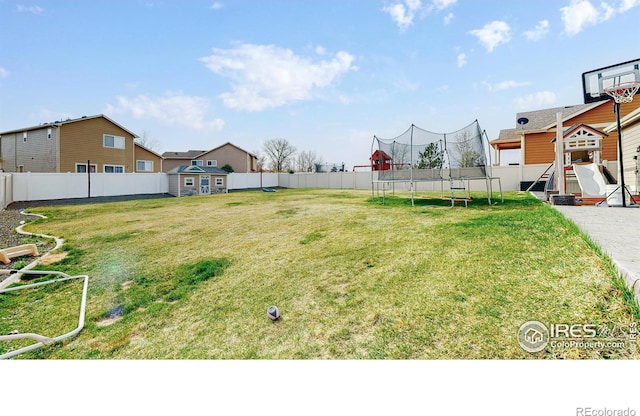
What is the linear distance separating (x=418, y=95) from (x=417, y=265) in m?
2.61

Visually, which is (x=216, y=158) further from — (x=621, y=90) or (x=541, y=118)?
(x=621, y=90)

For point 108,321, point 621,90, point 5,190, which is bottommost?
point 108,321

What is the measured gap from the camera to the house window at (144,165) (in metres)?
14.0

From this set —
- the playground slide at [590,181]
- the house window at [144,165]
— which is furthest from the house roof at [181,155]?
the playground slide at [590,181]

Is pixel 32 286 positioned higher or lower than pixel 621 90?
lower

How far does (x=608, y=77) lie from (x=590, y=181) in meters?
2.34

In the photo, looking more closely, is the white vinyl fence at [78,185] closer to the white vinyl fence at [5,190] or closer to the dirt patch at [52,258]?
the white vinyl fence at [5,190]

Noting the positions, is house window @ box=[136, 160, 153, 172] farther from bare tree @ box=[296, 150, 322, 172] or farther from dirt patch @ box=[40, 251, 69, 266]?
dirt patch @ box=[40, 251, 69, 266]

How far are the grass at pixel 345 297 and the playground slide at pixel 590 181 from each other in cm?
312

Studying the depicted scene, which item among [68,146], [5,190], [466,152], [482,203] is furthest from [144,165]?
[482,203]

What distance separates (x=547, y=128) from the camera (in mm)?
9367

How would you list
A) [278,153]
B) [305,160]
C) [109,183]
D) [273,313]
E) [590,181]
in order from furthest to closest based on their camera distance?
[278,153], [305,160], [109,183], [590,181], [273,313]

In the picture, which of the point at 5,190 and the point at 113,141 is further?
the point at 113,141

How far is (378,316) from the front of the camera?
1.68 metres
